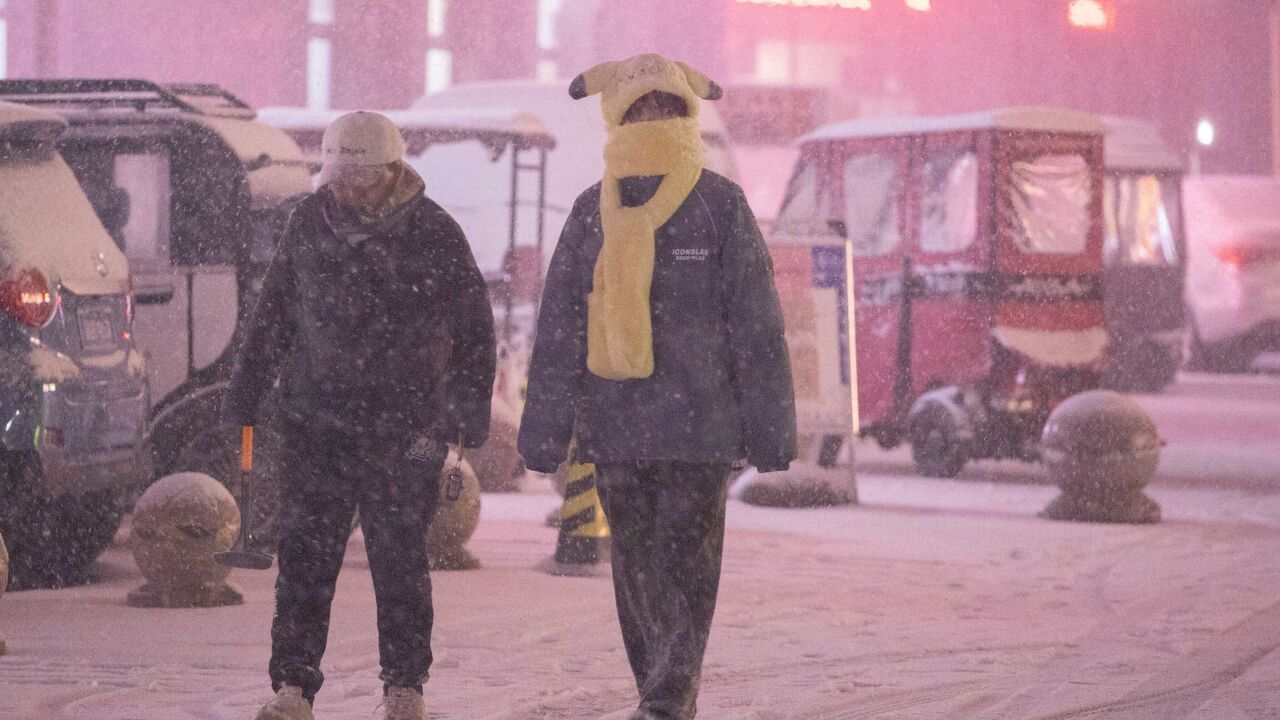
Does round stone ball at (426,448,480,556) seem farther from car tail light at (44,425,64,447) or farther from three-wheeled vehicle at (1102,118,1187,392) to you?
three-wheeled vehicle at (1102,118,1187,392)

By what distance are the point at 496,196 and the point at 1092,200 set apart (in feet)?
→ 18.0

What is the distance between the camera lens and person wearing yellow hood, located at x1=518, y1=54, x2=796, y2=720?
5.72 metres

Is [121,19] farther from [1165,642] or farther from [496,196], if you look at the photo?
[1165,642]

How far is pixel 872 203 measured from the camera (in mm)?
17047

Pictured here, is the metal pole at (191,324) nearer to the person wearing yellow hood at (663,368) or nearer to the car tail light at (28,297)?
the car tail light at (28,297)

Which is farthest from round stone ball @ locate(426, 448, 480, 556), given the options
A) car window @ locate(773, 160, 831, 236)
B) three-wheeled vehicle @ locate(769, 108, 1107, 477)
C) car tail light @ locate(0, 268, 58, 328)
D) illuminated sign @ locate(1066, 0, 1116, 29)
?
illuminated sign @ locate(1066, 0, 1116, 29)

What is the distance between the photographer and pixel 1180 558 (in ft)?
37.1

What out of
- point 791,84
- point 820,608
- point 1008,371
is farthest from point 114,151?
point 791,84

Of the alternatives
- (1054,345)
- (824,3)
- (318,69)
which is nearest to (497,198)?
(1054,345)

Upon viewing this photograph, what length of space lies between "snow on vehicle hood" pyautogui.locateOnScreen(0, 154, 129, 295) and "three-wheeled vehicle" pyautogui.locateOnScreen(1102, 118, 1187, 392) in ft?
56.1

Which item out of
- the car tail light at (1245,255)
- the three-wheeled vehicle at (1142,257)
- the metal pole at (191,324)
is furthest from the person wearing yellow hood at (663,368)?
the car tail light at (1245,255)

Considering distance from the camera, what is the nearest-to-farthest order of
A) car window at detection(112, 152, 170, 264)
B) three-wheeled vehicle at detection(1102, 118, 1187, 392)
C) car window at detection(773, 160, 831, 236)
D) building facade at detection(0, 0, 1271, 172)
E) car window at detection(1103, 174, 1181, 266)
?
1. car window at detection(112, 152, 170, 264)
2. car window at detection(773, 160, 831, 236)
3. three-wheeled vehicle at detection(1102, 118, 1187, 392)
4. car window at detection(1103, 174, 1181, 266)
5. building facade at detection(0, 0, 1271, 172)

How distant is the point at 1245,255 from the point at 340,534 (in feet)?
76.7

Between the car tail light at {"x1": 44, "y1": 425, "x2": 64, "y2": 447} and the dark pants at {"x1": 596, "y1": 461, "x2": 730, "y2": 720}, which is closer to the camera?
the dark pants at {"x1": 596, "y1": 461, "x2": 730, "y2": 720}
